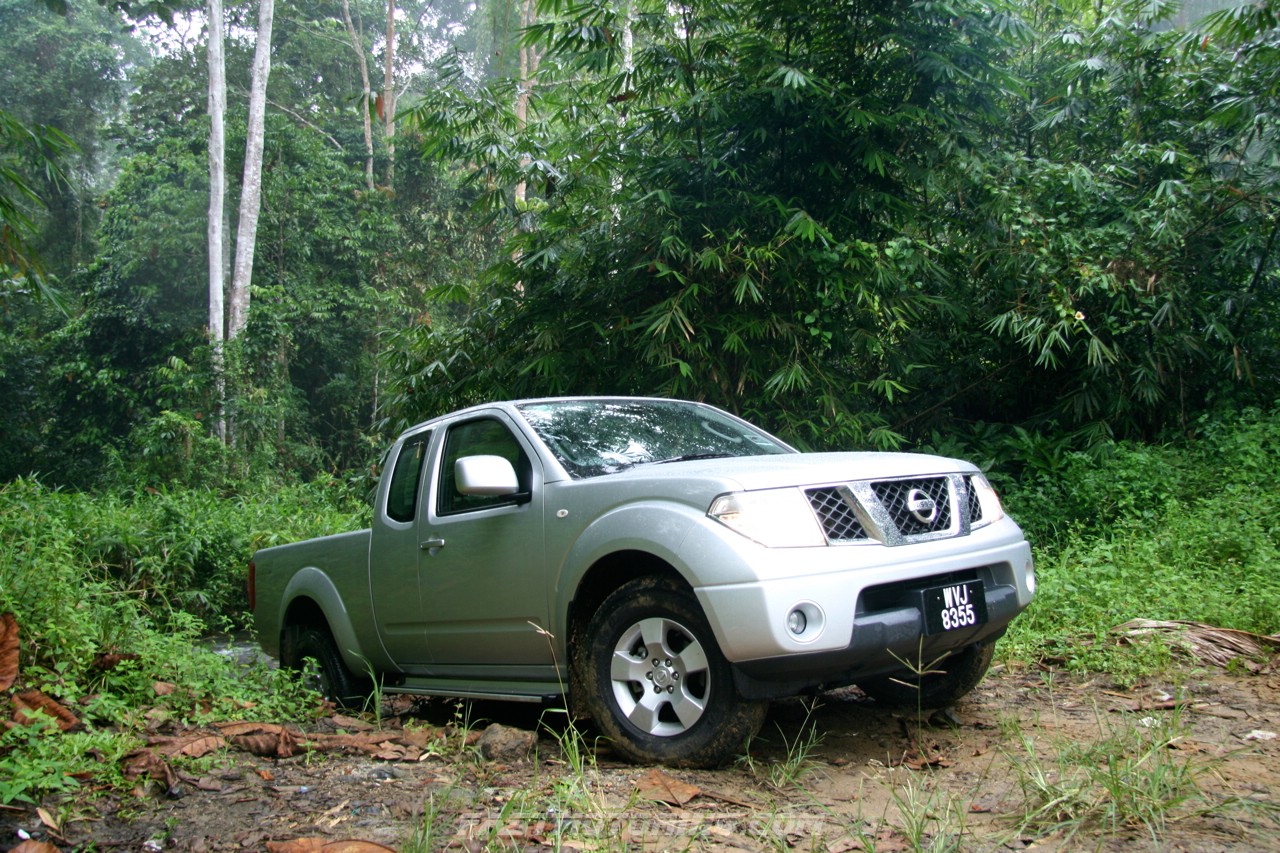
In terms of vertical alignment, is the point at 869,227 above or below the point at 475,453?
above

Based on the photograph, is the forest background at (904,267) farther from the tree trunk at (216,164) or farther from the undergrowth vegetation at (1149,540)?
the tree trunk at (216,164)

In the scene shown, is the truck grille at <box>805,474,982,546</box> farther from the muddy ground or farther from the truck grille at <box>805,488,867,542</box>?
the muddy ground

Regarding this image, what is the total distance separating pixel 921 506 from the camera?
3.48 meters

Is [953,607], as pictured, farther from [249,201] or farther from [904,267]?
[249,201]

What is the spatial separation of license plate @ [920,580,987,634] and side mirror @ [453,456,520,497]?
1.65 m

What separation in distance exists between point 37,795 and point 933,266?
22.6ft

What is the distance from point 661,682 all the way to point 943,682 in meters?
1.38

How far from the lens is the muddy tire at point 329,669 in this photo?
5.14 meters

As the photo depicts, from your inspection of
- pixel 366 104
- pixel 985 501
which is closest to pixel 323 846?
pixel 985 501

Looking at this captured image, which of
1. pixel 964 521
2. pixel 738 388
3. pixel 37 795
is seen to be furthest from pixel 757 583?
pixel 738 388

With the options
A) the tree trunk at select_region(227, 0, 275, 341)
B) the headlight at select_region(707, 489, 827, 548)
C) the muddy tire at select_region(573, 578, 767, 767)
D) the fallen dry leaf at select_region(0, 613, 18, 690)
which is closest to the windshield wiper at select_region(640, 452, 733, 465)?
the muddy tire at select_region(573, 578, 767, 767)

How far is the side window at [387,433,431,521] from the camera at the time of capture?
4836 millimetres

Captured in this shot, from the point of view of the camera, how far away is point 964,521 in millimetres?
3643

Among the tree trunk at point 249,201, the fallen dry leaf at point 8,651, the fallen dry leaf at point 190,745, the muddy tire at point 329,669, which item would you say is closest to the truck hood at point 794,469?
the fallen dry leaf at point 190,745
